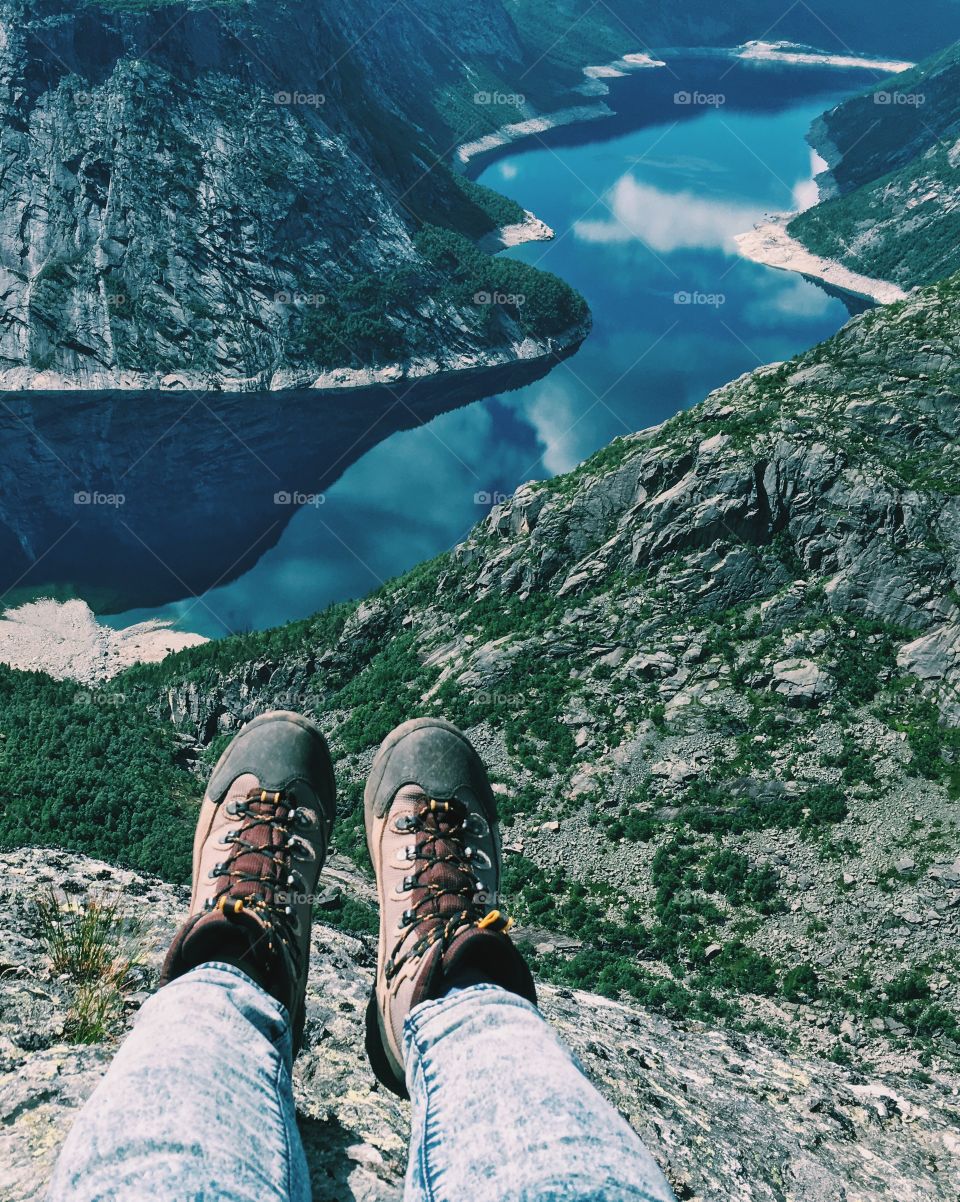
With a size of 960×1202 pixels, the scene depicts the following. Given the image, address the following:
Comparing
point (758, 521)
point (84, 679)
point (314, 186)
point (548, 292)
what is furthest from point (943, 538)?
point (314, 186)

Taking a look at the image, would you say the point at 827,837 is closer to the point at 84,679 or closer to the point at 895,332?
the point at 895,332

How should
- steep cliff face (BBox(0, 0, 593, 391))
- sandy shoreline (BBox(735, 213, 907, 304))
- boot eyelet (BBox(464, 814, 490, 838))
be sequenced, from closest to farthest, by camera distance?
boot eyelet (BBox(464, 814, 490, 838)), steep cliff face (BBox(0, 0, 593, 391)), sandy shoreline (BBox(735, 213, 907, 304))

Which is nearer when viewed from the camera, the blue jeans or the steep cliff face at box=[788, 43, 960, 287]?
the blue jeans

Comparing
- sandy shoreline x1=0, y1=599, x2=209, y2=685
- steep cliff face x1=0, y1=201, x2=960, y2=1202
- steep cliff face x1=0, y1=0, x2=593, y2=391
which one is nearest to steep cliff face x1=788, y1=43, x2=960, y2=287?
steep cliff face x1=0, y1=0, x2=593, y2=391

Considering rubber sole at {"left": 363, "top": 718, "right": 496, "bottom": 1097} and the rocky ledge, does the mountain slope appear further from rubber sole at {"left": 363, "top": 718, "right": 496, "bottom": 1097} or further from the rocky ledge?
rubber sole at {"left": 363, "top": 718, "right": 496, "bottom": 1097}

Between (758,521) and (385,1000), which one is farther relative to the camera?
(758,521)

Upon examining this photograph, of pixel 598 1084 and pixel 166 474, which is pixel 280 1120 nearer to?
pixel 598 1084

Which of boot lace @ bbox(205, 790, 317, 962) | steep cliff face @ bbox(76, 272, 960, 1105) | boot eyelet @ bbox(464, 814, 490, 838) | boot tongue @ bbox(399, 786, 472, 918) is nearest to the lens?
boot lace @ bbox(205, 790, 317, 962)
